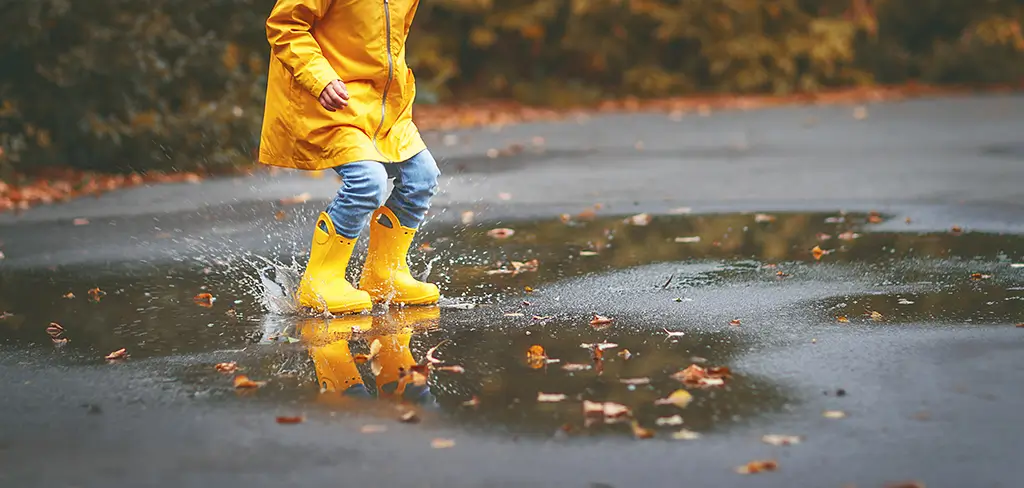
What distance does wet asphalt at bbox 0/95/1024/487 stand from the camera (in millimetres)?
4258

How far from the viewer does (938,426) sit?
14.8 feet

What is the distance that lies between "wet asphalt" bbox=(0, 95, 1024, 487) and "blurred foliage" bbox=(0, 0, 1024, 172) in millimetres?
1411

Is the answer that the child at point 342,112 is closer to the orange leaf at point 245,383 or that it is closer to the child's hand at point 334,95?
the child's hand at point 334,95

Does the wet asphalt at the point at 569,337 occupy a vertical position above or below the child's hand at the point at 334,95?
below

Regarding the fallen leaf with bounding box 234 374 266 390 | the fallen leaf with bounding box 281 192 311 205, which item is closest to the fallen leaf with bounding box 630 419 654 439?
the fallen leaf with bounding box 234 374 266 390

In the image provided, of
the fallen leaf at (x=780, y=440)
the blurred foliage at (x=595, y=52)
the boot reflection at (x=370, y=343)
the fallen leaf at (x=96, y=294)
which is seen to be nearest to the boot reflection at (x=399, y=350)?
the boot reflection at (x=370, y=343)

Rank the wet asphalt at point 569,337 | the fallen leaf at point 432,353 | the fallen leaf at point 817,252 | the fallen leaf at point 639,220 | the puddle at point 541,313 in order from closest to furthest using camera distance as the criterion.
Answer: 1. the wet asphalt at point 569,337
2. the puddle at point 541,313
3. the fallen leaf at point 432,353
4. the fallen leaf at point 817,252
5. the fallen leaf at point 639,220

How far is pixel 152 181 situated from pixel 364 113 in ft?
23.9

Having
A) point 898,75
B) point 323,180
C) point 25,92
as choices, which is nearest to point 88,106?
point 25,92

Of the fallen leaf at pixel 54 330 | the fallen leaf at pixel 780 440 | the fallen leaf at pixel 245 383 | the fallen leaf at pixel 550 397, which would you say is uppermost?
the fallen leaf at pixel 780 440

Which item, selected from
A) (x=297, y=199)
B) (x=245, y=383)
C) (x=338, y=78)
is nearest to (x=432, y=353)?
(x=245, y=383)

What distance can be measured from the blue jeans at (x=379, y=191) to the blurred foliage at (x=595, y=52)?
22.9ft

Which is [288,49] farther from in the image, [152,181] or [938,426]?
[152,181]

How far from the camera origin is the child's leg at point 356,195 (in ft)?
20.1
